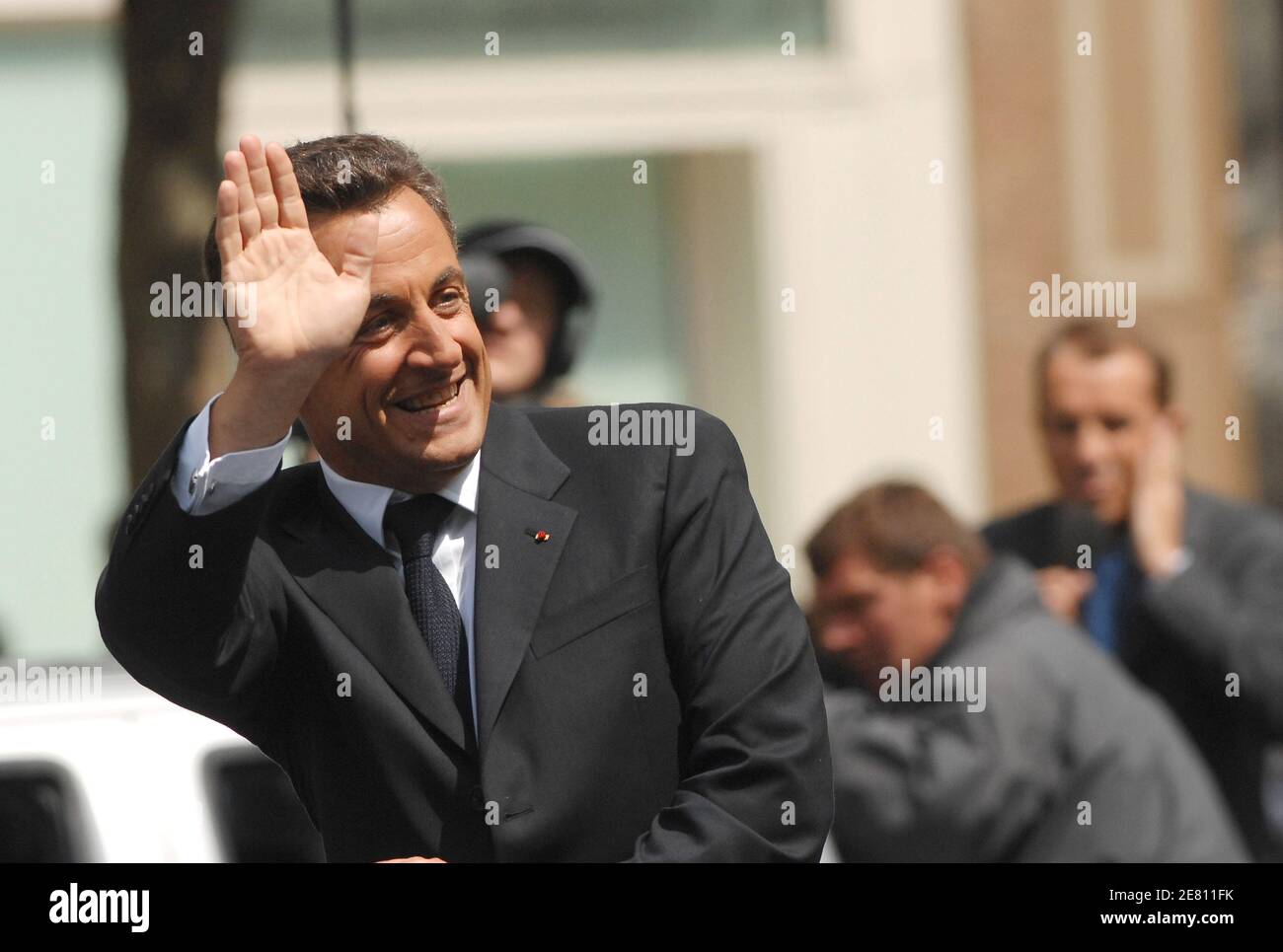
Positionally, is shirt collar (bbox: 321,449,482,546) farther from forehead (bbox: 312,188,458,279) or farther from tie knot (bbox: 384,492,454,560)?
forehead (bbox: 312,188,458,279)

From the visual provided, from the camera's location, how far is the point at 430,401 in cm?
195

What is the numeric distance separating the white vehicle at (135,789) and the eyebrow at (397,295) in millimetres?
2471

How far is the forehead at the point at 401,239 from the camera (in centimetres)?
194

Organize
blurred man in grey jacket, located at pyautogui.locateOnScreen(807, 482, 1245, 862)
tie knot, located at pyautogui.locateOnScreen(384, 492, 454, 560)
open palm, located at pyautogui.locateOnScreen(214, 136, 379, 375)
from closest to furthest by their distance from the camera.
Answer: open palm, located at pyautogui.locateOnScreen(214, 136, 379, 375), tie knot, located at pyautogui.locateOnScreen(384, 492, 454, 560), blurred man in grey jacket, located at pyautogui.locateOnScreen(807, 482, 1245, 862)

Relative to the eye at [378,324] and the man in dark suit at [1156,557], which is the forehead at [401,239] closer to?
the eye at [378,324]

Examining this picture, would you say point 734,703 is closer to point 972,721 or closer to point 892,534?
point 972,721

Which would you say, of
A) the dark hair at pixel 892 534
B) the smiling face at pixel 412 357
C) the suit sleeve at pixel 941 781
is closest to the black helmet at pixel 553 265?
the dark hair at pixel 892 534

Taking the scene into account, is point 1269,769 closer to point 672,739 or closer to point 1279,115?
point 672,739

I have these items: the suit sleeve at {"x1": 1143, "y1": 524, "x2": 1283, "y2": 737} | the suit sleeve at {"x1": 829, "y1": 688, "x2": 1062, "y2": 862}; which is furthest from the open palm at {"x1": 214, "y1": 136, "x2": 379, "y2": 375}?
the suit sleeve at {"x1": 1143, "y1": 524, "x2": 1283, "y2": 737}

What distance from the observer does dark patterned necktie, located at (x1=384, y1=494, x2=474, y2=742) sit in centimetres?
205

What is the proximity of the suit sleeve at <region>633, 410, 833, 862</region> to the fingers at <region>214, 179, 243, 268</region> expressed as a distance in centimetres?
53

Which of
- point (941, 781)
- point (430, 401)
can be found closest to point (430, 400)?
point (430, 401)
